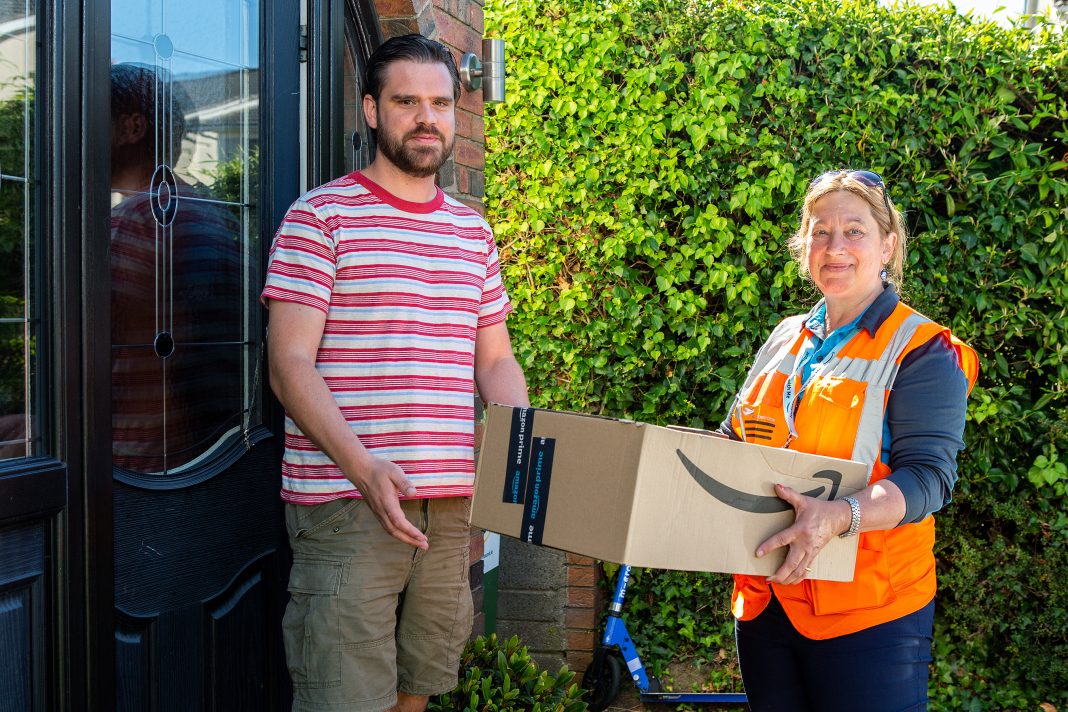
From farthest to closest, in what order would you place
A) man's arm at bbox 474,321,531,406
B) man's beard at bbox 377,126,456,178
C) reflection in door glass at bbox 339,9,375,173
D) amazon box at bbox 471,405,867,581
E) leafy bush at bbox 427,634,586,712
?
reflection in door glass at bbox 339,9,375,173
leafy bush at bbox 427,634,586,712
man's arm at bbox 474,321,531,406
man's beard at bbox 377,126,456,178
amazon box at bbox 471,405,867,581

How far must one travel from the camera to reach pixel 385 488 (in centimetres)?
186

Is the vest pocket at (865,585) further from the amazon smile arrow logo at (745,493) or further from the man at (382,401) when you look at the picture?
the man at (382,401)

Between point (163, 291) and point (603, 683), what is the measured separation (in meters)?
2.54

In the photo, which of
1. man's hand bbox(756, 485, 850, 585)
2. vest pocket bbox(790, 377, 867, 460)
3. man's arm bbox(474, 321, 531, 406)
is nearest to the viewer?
man's hand bbox(756, 485, 850, 585)

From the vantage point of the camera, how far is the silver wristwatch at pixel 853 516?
69.1 inches

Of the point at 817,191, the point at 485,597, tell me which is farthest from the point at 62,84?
the point at 485,597

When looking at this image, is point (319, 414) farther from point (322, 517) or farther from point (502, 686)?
point (502, 686)

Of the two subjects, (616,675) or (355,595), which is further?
(616,675)

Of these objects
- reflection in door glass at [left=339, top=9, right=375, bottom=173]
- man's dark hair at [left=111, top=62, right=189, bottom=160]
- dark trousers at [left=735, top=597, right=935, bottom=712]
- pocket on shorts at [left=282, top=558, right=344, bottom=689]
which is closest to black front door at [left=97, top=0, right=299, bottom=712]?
man's dark hair at [left=111, top=62, right=189, bottom=160]

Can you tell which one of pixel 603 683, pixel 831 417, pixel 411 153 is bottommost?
pixel 603 683

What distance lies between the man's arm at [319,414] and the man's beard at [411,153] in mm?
405

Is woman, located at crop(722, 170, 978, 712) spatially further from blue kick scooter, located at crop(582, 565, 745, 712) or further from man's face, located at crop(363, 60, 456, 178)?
blue kick scooter, located at crop(582, 565, 745, 712)

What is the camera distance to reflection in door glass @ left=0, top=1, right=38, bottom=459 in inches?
72.1

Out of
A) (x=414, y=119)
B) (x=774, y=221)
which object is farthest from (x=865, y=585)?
(x=774, y=221)
